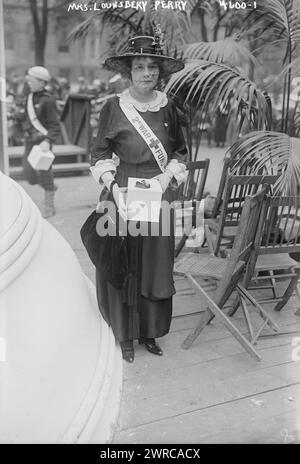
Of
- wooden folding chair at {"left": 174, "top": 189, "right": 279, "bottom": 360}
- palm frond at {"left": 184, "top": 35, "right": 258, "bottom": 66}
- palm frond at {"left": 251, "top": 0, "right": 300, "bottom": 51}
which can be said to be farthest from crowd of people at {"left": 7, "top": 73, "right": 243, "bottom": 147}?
wooden folding chair at {"left": 174, "top": 189, "right": 279, "bottom": 360}

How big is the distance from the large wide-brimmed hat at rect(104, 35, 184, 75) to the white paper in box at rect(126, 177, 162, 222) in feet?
1.96

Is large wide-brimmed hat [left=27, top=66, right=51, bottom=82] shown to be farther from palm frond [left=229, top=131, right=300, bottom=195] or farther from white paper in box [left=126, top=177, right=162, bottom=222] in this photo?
white paper in box [left=126, top=177, right=162, bottom=222]

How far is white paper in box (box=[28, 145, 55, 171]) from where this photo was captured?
5387 mm

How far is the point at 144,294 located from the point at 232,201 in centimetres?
116

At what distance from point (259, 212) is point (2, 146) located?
1.58 metres

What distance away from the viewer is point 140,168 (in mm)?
2654

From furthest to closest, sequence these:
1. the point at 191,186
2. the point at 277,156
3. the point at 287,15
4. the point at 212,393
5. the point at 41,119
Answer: the point at 41,119 < the point at 191,186 < the point at 287,15 < the point at 277,156 < the point at 212,393

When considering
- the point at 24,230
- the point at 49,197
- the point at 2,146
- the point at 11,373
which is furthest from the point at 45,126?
the point at 11,373

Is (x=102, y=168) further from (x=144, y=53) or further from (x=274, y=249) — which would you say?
(x=274, y=249)

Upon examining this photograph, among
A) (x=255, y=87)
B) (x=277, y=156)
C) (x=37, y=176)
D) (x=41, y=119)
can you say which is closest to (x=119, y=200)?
(x=277, y=156)

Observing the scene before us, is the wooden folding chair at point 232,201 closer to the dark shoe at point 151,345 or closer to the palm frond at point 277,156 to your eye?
the palm frond at point 277,156

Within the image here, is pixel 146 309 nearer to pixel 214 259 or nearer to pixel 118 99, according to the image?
pixel 214 259

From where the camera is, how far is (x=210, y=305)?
283 cm

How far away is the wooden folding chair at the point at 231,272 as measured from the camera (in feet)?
9.00
